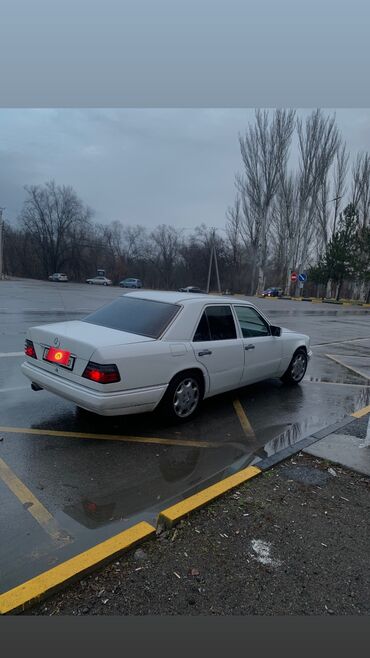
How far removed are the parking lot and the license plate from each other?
753 mm

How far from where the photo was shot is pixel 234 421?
16.9 feet

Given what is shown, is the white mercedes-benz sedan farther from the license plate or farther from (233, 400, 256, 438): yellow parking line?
(233, 400, 256, 438): yellow parking line

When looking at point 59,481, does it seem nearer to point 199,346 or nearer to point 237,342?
Answer: point 199,346

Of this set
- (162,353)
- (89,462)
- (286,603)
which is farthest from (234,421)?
(286,603)

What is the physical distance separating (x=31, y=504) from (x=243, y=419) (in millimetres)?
2916

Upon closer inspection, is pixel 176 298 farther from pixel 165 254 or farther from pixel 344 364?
pixel 165 254

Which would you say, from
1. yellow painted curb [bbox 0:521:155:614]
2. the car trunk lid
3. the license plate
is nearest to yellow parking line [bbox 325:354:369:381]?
the car trunk lid

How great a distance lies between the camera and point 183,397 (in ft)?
15.5

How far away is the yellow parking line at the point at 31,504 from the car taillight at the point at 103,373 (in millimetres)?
1086

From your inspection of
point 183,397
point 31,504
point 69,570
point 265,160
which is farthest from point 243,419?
point 265,160

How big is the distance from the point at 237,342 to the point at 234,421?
3.37 ft

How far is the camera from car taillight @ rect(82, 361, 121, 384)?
3.93 metres

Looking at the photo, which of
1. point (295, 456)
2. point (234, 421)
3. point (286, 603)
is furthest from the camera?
point (234, 421)

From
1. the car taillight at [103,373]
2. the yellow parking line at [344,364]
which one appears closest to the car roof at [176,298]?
the car taillight at [103,373]
